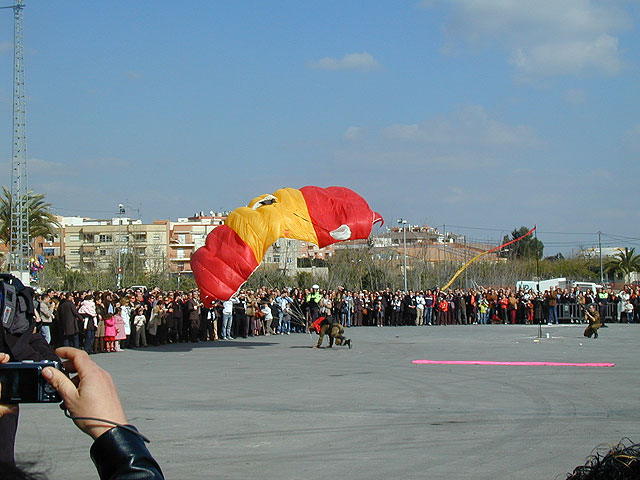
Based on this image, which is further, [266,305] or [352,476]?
[266,305]

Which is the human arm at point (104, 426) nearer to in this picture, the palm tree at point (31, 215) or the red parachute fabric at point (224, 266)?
the red parachute fabric at point (224, 266)

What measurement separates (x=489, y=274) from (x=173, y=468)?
228ft

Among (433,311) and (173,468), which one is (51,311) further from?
Answer: (433,311)

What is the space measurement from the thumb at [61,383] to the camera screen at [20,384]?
0.09 meters

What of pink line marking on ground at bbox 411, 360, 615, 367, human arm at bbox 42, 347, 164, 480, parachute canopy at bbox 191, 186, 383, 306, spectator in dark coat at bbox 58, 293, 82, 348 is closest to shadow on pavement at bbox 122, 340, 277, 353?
parachute canopy at bbox 191, 186, 383, 306

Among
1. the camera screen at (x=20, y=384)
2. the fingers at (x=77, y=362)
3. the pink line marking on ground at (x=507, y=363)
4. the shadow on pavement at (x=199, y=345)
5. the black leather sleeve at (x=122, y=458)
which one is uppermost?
the fingers at (x=77, y=362)

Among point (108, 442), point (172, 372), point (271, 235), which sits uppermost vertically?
point (271, 235)

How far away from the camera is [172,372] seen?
16.7 metres

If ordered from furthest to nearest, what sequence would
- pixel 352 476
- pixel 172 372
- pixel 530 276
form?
pixel 530 276 < pixel 172 372 < pixel 352 476

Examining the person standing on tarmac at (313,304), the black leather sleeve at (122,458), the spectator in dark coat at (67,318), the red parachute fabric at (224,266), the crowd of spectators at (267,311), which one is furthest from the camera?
the person standing on tarmac at (313,304)

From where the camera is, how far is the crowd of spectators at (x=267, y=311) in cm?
2131

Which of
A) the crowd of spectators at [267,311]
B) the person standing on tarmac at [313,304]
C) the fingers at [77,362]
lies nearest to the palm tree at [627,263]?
the crowd of spectators at [267,311]

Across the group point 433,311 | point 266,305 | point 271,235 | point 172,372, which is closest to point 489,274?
point 433,311

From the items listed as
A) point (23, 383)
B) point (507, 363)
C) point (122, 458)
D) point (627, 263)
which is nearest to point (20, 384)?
point (23, 383)
